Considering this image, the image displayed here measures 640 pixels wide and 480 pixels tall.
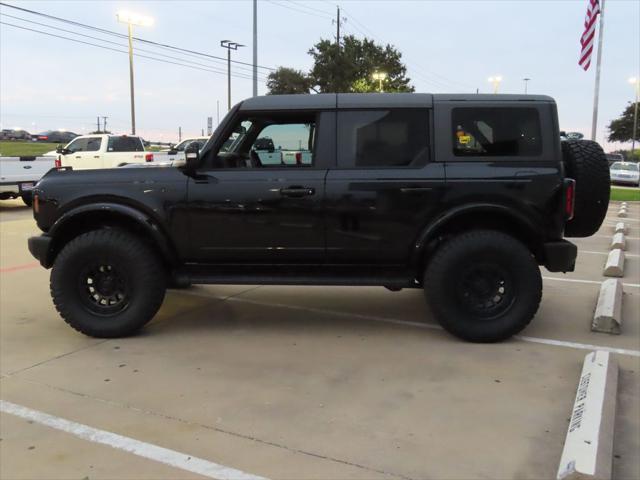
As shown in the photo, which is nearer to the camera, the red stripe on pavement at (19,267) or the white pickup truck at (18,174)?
the red stripe on pavement at (19,267)

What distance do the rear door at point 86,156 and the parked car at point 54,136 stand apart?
45.4 meters

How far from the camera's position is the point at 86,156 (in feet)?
61.3

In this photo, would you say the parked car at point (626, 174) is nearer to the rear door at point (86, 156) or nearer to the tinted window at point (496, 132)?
the rear door at point (86, 156)

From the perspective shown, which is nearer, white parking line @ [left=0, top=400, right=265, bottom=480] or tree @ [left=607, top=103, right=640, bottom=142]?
white parking line @ [left=0, top=400, right=265, bottom=480]

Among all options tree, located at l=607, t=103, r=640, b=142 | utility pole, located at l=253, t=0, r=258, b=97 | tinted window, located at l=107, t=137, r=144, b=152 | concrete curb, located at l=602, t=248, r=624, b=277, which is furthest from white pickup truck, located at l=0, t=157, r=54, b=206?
tree, located at l=607, t=103, r=640, b=142

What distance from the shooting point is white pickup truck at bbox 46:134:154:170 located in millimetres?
18625

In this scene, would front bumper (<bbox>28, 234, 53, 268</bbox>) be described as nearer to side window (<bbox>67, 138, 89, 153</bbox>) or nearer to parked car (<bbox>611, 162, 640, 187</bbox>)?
side window (<bbox>67, 138, 89, 153</bbox>)

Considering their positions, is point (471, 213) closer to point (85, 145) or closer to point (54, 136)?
point (85, 145)

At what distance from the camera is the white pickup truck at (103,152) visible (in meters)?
18.6

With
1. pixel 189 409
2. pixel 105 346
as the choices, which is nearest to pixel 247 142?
pixel 105 346

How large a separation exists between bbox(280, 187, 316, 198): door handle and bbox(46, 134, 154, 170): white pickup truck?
49.8ft

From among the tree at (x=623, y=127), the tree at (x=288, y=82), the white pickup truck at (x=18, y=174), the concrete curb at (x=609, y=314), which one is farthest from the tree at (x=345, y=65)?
the concrete curb at (x=609, y=314)

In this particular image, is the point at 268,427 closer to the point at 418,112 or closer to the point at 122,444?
the point at 122,444

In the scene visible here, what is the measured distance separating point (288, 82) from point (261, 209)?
6325 centimetres
